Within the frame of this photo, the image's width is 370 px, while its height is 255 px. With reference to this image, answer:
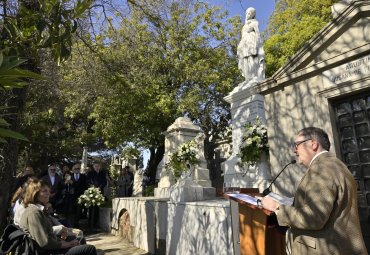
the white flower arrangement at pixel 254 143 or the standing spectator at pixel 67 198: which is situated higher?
the white flower arrangement at pixel 254 143

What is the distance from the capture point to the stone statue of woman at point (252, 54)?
9.67m

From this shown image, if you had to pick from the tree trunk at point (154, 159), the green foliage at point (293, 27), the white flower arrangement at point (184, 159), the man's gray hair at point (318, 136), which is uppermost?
the green foliage at point (293, 27)

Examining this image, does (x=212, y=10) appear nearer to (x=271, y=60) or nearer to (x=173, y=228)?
(x=271, y=60)

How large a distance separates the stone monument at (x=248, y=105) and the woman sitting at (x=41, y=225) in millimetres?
4459

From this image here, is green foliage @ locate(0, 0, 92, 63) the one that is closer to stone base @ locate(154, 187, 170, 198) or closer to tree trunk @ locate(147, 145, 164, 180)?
stone base @ locate(154, 187, 170, 198)

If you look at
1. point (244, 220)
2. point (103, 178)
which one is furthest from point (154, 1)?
point (103, 178)

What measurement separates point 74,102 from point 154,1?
14216 mm

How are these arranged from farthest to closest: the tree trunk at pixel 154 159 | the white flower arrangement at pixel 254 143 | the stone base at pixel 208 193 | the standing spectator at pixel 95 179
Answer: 1. the tree trunk at pixel 154 159
2. the standing spectator at pixel 95 179
3. the stone base at pixel 208 193
4. the white flower arrangement at pixel 254 143

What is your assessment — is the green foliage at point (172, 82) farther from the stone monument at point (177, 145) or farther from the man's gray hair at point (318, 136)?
the man's gray hair at point (318, 136)

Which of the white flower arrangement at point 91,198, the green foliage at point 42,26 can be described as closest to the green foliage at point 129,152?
the white flower arrangement at point 91,198

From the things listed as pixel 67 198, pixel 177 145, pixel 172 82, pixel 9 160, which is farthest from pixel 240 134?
pixel 172 82

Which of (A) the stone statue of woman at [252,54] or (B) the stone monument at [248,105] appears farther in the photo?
(A) the stone statue of woman at [252,54]

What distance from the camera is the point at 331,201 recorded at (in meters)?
2.07

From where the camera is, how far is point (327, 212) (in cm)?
207
